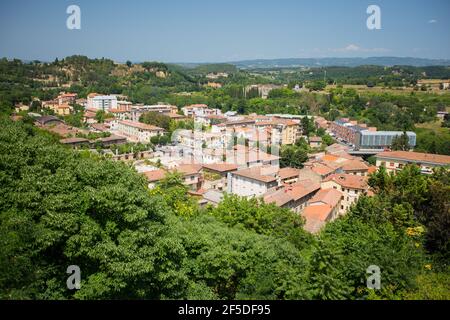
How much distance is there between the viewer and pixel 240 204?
12.3 meters

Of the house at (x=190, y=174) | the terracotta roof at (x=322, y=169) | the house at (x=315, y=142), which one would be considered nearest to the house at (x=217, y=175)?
the house at (x=190, y=174)

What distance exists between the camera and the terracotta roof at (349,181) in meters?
21.0

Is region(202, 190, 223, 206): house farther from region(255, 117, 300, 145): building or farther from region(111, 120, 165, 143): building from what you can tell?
region(111, 120, 165, 143): building

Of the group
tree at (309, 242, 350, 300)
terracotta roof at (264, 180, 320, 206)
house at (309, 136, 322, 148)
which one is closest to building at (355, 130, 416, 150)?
house at (309, 136, 322, 148)

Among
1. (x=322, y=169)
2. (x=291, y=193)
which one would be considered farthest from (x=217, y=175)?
(x=322, y=169)

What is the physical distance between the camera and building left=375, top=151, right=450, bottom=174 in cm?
2555

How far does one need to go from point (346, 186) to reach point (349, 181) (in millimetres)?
514

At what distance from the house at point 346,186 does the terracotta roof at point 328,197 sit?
0.82 metres

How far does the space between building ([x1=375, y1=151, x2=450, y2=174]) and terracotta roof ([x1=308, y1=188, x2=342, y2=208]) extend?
694 cm

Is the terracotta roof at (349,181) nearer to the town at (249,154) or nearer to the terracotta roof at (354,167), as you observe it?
the town at (249,154)
